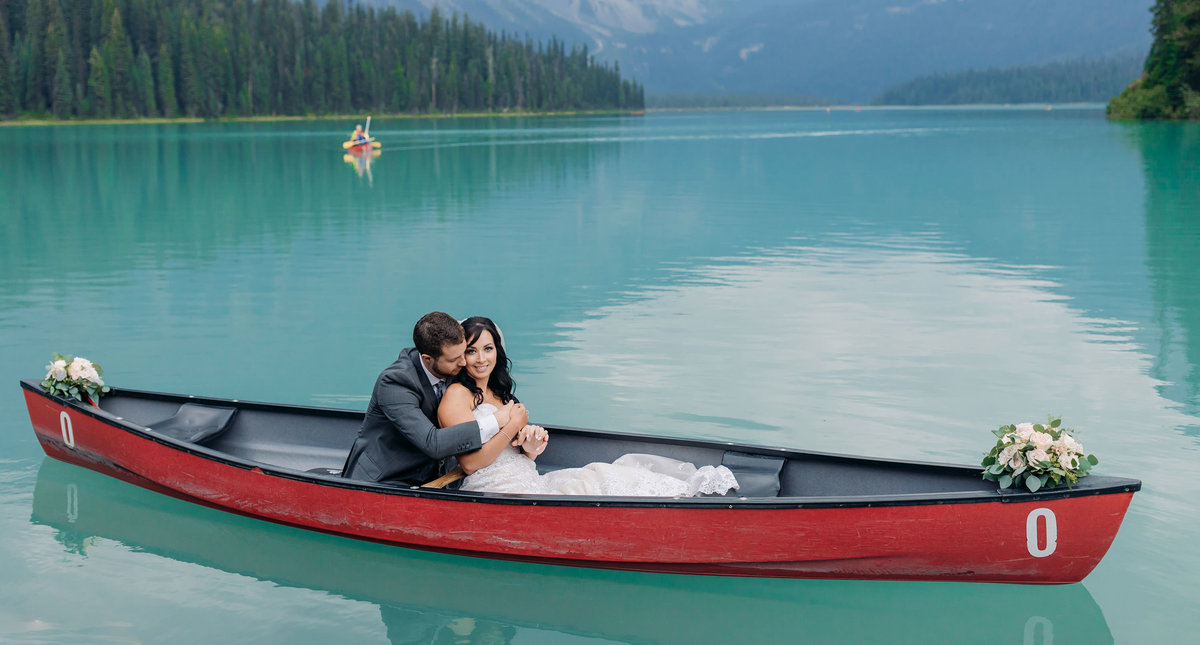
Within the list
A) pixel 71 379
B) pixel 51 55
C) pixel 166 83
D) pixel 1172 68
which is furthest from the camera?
pixel 166 83

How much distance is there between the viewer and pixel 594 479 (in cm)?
757

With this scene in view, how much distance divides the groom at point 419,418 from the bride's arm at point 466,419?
60 millimetres

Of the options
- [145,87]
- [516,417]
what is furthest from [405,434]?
[145,87]

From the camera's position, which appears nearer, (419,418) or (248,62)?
(419,418)

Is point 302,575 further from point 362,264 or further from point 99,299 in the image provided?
point 362,264

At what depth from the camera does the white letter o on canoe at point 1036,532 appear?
20.8 ft

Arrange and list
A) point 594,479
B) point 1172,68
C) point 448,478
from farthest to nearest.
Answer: point 1172,68, point 448,478, point 594,479

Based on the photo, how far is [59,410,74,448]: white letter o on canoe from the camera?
9.19 metres

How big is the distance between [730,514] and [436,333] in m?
2.26

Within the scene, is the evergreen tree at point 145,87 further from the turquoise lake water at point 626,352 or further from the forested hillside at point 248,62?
the turquoise lake water at point 626,352

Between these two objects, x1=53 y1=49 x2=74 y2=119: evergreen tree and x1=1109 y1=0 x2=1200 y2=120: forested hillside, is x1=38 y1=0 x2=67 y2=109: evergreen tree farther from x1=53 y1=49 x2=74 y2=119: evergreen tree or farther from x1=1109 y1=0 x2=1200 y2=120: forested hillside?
x1=1109 y1=0 x2=1200 y2=120: forested hillside

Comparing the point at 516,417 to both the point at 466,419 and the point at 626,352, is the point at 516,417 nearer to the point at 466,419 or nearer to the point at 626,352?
the point at 466,419

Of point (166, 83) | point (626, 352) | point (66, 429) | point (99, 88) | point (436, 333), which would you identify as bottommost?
point (626, 352)

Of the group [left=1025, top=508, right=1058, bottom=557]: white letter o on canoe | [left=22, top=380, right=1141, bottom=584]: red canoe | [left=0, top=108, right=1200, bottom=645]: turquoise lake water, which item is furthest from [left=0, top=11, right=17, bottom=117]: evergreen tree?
[left=1025, top=508, right=1058, bottom=557]: white letter o on canoe
